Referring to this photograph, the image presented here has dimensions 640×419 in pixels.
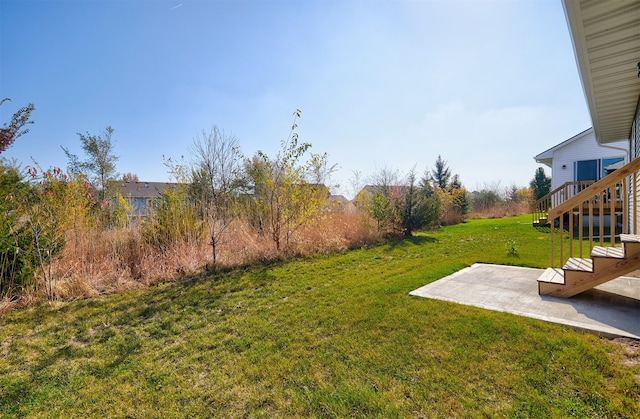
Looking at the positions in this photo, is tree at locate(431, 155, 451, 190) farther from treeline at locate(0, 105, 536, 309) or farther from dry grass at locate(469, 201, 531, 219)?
treeline at locate(0, 105, 536, 309)

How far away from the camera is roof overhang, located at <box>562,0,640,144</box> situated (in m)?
2.72

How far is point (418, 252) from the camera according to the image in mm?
7059

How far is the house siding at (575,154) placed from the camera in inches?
442

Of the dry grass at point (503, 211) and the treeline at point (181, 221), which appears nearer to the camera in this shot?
the treeline at point (181, 221)

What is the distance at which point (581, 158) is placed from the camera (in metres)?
11.7

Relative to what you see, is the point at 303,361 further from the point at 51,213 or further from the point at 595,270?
the point at 51,213

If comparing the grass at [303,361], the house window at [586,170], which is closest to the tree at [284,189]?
the grass at [303,361]

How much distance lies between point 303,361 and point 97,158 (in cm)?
1687

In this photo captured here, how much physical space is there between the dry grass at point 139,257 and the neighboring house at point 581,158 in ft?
36.2

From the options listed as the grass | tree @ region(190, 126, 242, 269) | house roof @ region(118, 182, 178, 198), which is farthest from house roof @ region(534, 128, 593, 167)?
house roof @ region(118, 182, 178, 198)

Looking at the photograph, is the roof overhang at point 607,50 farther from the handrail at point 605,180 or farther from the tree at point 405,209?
the tree at point 405,209

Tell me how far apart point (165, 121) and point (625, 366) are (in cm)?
984

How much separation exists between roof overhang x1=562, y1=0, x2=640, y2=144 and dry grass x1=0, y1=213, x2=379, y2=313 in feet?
19.1

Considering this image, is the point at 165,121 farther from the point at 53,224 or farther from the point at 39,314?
the point at 39,314
